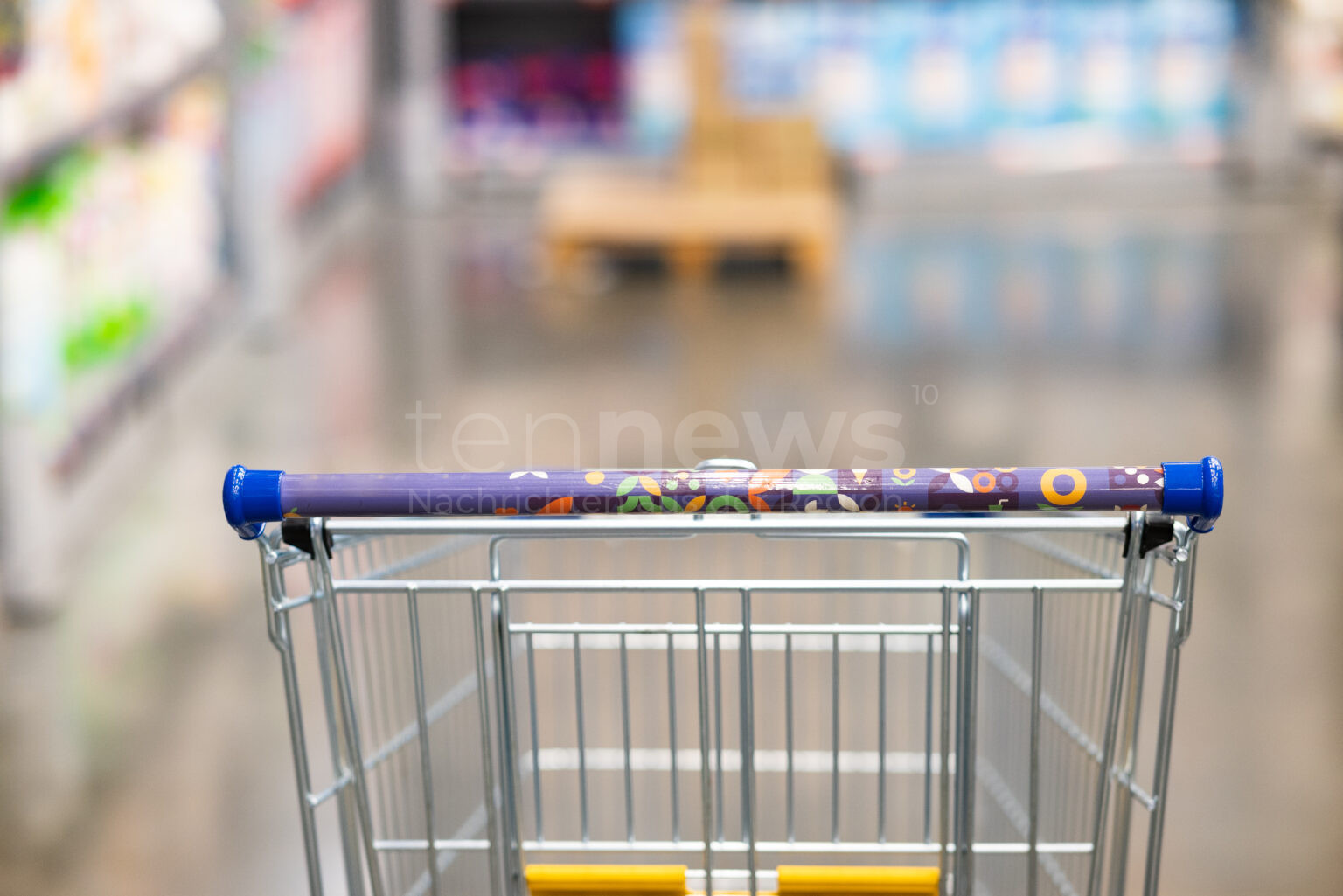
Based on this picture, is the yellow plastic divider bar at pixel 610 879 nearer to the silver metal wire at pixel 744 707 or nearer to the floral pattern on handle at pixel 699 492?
the silver metal wire at pixel 744 707

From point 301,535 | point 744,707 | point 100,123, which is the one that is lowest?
point 744,707

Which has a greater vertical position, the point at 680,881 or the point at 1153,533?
the point at 1153,533

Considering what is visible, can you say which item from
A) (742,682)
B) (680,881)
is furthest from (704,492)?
(680,881)

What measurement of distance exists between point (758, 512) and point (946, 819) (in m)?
0.37

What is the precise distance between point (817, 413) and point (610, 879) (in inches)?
119

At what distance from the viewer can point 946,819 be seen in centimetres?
139

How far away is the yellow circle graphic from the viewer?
126 centimetres

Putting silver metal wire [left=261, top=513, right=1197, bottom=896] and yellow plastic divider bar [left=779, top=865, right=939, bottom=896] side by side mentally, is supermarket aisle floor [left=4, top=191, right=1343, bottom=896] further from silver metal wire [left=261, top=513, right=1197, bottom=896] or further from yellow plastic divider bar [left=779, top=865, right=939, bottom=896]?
yellow plastic divider bar [left=779, top=865, right=939, bottom=896]

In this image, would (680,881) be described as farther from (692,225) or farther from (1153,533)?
(692,225)

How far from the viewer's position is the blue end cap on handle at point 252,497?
1282mm

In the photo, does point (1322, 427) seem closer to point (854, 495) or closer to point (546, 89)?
point (854, 495)

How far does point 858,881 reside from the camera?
4.69 feet

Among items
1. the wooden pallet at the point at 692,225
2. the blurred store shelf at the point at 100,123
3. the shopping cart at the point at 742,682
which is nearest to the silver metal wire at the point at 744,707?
the shopping cart at the point at 742,682

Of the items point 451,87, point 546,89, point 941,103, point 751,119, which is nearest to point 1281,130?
point 941,103
